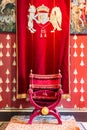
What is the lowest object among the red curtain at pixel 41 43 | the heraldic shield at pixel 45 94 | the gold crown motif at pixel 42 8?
the heraldic shield at pixel 45 94

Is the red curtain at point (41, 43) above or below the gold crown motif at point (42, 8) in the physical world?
below

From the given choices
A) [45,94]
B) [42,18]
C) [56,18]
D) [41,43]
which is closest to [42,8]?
[42,18]

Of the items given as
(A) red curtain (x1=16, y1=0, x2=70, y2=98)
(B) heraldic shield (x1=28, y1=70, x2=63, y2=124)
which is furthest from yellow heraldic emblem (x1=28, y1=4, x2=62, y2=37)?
(B) heraldic shield (x1=28, y1=70, x2=63, y2=124)

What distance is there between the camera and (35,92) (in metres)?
4.20

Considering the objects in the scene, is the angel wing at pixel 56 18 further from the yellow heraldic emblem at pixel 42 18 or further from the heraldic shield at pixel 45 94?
the heraldic shield at pixel 45 94

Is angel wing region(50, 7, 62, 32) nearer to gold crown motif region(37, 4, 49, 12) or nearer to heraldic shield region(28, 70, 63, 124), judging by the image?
gold crown motif region(37, 4, 49, 12)

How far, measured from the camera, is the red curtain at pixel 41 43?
445 centimetres

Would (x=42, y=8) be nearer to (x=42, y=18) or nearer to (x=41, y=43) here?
(x=42, y=18)

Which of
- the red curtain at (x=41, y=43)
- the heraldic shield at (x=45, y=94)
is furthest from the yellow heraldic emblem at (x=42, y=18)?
the heraldic shield at (x=45, y=94)

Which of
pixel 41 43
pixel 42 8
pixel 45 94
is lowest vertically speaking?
pixel 45 94

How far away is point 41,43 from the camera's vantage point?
4465 millimetres

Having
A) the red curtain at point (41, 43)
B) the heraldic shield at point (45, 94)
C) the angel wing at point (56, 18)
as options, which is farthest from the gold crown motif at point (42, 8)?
the heraldic shield at point (45, 94)

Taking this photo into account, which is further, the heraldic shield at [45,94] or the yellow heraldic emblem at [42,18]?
the yellow heraldic emblem at [42,18]

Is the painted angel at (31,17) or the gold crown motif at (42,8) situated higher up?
the gold crown motif at (42,8)
